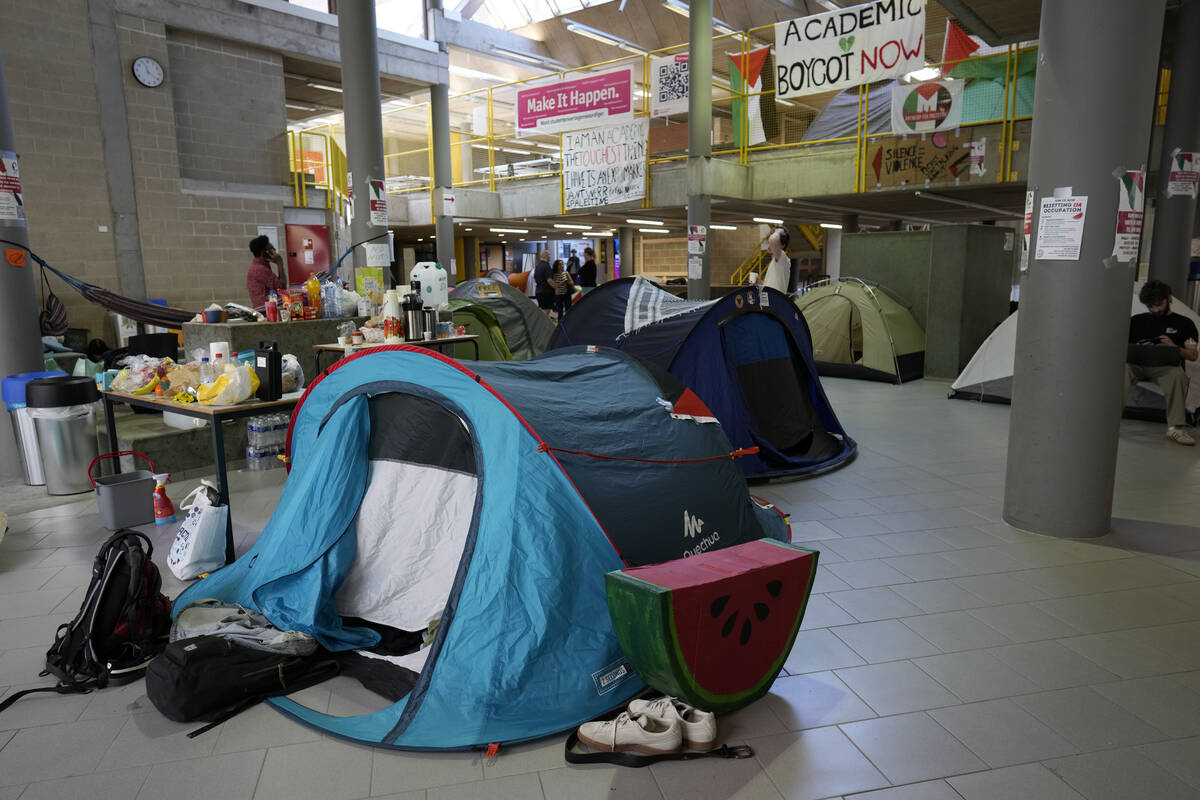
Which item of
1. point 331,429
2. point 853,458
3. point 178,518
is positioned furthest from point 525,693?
point 853,458

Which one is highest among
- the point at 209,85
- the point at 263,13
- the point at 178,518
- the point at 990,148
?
the point at 263,13

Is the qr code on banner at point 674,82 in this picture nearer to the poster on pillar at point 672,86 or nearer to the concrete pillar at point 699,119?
the poster on pillar at point 672,86

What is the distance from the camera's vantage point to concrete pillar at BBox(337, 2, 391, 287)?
740 centimetres

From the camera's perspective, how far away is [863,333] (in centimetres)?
946

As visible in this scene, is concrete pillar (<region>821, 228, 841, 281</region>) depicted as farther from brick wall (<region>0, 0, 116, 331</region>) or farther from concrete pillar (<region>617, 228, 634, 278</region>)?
brick wall (<region>0, 0, 116, 331</region>)

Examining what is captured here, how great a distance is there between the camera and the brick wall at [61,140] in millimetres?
8836

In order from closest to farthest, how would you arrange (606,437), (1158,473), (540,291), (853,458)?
1. (606,437)
2. (1158,473)
3. (853,458)
4. (540,291)

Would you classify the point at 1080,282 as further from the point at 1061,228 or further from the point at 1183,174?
the point at 1183,174

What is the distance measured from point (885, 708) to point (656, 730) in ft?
2.71

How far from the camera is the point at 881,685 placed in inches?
108

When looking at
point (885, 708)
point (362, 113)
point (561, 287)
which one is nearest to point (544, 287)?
point (561, 287)

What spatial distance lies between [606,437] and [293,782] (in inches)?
61.4

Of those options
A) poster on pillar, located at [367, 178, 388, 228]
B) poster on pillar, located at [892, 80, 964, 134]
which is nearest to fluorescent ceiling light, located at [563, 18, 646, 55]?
poster on pillar, located at [892, 80, 964, 134]

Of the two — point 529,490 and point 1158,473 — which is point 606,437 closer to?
point 529,490
